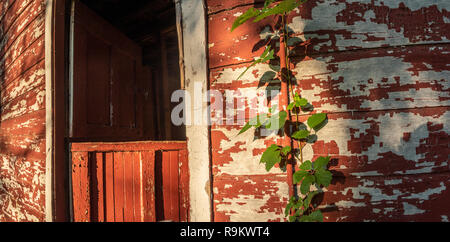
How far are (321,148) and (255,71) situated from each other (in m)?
0.51

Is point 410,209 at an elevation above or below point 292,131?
below

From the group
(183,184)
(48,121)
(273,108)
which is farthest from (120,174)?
(273,108)

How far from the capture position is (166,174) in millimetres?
1309

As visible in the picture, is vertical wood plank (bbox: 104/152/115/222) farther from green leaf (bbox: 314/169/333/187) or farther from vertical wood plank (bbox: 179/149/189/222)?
green leaf (bbox: 314/169/333/187)

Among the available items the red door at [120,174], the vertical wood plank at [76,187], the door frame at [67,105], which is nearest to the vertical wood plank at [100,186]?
the red door at [120,174]

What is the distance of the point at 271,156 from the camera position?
94cm

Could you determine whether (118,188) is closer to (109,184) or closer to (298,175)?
(109,184)

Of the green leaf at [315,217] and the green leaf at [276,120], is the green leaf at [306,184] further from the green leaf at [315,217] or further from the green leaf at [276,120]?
the green leaf at [276,120]

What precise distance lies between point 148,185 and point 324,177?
3.52 ft

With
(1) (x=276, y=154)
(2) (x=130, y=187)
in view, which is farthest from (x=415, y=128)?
(2) (x=130, y=187)

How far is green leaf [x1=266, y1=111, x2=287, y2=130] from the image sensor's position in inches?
37.2

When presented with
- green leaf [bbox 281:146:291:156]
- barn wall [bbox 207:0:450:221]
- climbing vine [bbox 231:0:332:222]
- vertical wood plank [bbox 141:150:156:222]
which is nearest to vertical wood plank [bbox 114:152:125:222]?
vertical wood plank [bbox 141:150:156:222]

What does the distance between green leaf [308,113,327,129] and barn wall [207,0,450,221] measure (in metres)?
0.07

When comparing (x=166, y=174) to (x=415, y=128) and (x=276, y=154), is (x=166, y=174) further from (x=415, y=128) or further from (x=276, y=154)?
(x=415, y=128)
